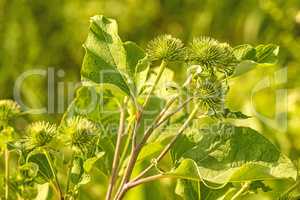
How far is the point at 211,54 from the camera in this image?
738 millimetres

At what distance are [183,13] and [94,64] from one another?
2.80 meters

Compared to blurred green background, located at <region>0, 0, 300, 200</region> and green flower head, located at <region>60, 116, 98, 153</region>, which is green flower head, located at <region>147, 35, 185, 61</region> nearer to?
green flower head, located at <region>60, 116, 98, 153</region>

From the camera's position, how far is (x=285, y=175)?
0.68 m

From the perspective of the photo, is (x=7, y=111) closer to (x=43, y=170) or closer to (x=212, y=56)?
(x=43, y=170)

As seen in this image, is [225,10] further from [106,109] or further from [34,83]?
[106,109]

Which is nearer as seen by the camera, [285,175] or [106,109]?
[285,175]

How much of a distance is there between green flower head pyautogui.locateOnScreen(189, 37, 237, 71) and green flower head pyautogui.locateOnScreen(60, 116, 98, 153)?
0.48 feet

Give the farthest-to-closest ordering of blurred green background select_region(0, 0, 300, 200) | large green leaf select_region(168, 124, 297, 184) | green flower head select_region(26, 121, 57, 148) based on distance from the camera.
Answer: blurred green background select_region(0, 0, 300, 200)
green flower head select_region(26, 121, 57, 148)
large green leaf select_region(168, 124, 297, 184)

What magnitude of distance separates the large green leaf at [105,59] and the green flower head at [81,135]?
0.18ft

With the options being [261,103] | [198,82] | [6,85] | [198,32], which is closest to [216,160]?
[198,82]

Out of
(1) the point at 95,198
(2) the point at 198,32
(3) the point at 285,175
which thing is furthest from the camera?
(2) the point at 198,32

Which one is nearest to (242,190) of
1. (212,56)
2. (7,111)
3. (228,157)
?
(228,157)

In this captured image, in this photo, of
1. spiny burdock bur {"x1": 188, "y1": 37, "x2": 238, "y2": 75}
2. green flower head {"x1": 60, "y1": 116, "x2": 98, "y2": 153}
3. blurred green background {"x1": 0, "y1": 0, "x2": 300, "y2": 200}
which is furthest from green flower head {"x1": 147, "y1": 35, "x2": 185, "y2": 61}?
blurred green background {"x1": 0, "y1": 0, "x2": 300, "y2": 200}

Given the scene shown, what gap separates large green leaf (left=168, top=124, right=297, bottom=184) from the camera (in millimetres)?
678
